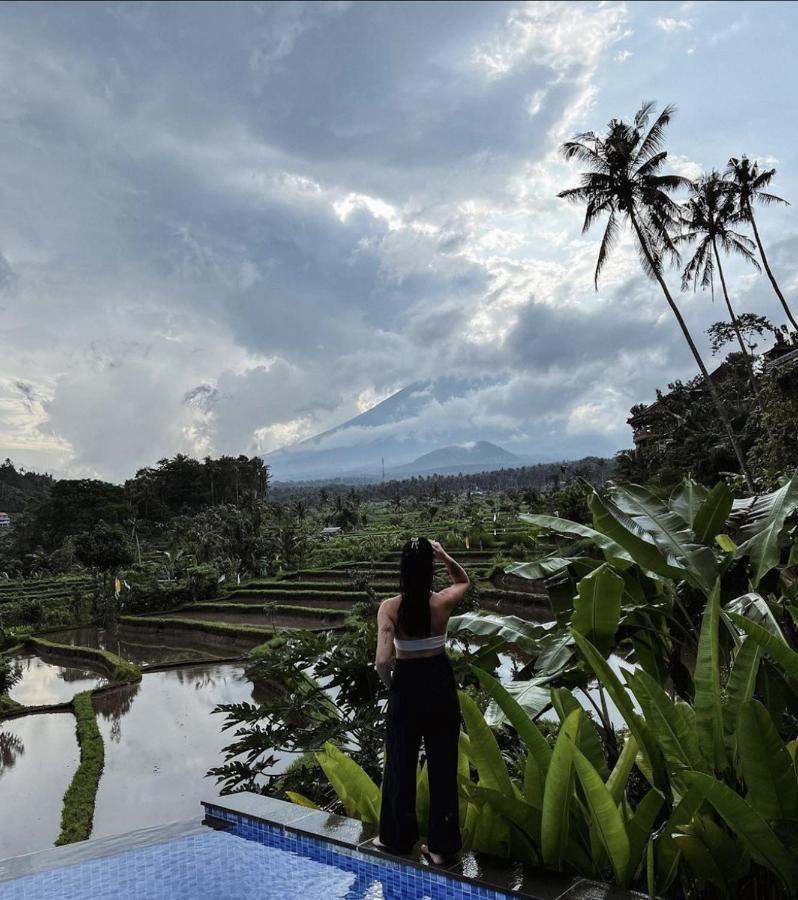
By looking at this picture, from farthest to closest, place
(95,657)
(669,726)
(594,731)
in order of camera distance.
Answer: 1. (95,657)
2. (594,731)
3. (669,726)

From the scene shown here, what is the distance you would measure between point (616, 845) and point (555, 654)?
1059mm

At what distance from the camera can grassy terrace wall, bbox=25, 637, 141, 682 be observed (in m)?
14.2

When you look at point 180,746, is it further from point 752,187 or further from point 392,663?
point 752,187

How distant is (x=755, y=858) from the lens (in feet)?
6.77

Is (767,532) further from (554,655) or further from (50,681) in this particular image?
(50,681)

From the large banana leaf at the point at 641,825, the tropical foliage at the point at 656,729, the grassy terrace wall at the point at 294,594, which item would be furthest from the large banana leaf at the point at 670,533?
the grassy terrace wall at the point at 294,594

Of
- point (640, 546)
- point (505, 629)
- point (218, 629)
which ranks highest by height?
point (640, 546)

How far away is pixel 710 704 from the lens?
230cm

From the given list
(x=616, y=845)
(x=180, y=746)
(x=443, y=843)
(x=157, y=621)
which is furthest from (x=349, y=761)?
(x=157, y=621)

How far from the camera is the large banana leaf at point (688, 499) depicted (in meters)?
4.16

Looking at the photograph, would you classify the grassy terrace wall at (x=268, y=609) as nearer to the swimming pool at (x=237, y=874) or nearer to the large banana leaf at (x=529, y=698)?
the swimming pool at (x=237, y=874)

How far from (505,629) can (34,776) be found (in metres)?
8.36

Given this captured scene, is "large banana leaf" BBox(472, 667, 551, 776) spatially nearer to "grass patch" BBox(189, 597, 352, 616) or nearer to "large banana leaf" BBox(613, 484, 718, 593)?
"large banana leaf" BBox(613, 484, 718, 593)

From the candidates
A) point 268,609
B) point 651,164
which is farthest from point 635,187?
point 268,609
